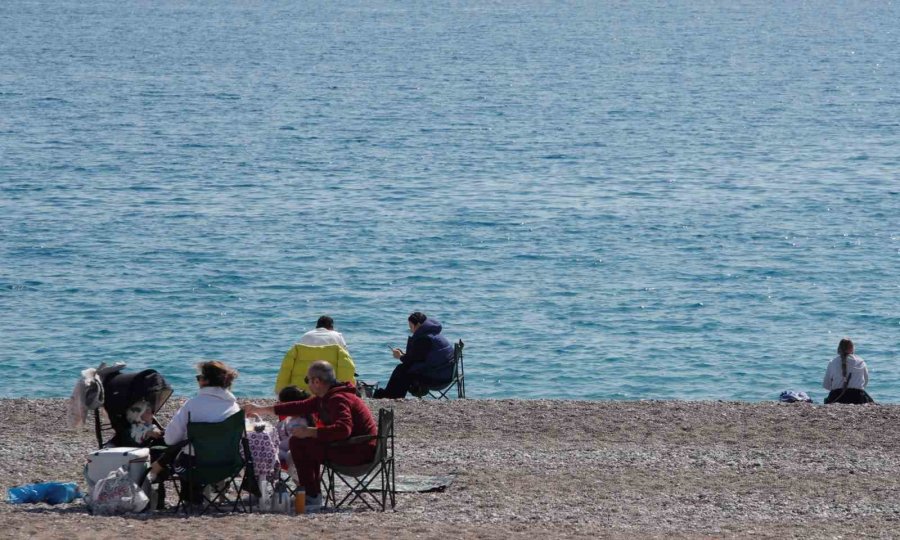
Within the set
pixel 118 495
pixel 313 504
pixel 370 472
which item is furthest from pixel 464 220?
pixel 118 495

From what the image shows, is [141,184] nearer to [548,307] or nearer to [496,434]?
[548,307]

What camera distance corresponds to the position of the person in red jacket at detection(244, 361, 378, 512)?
10.8 m

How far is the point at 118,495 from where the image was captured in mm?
10531

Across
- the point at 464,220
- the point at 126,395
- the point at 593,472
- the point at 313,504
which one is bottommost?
the point at 593,472

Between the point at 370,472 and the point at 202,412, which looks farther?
the point at 370,472

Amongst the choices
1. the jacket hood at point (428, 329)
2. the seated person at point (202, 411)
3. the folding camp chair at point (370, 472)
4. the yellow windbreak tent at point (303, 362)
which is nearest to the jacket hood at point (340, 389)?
the folding camp chair at point (370, 472)

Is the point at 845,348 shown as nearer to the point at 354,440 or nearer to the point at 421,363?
the point at 421,363

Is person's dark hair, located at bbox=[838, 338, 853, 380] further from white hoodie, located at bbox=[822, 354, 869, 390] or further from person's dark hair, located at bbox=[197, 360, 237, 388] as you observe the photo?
person's dark hair, located at bbox=[197, 360, 237, 388]

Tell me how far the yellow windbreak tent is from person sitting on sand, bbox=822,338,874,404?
5.91 metres

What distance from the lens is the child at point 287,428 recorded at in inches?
443

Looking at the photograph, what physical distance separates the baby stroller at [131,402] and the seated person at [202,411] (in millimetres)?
407

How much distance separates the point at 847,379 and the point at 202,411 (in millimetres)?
8552

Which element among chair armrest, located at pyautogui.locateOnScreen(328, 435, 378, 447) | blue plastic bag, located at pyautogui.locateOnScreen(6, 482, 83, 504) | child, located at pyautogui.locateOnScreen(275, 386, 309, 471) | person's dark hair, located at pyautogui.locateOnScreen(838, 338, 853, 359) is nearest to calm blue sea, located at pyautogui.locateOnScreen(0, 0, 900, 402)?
person's dark hair, located at pyautogui.locateOnScreen(838, 338, 853, 359)

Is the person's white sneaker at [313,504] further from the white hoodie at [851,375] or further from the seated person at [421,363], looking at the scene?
the white hoodie at [851,375]
